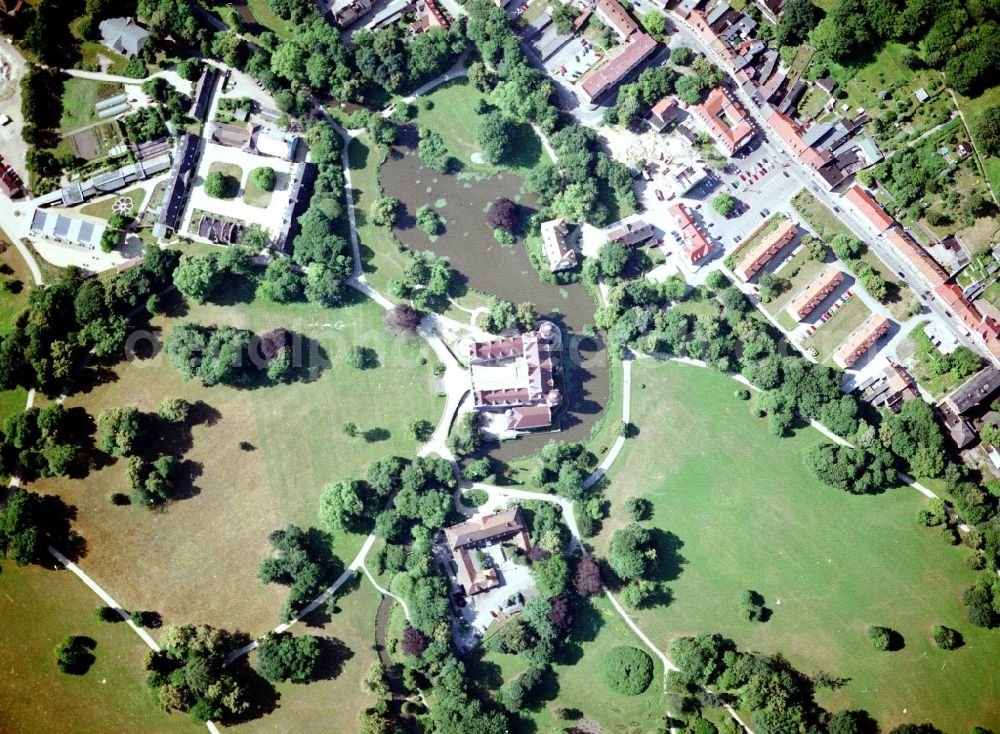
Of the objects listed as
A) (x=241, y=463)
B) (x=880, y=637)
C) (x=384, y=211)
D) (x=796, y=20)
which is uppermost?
(x=796, y=20)

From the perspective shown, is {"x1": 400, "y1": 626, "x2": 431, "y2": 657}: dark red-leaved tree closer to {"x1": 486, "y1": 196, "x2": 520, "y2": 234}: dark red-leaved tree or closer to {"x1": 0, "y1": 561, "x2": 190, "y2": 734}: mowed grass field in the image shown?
{"x1": 0, "y1": 561, "x2": 190, "y2": 734}: mowed grass field

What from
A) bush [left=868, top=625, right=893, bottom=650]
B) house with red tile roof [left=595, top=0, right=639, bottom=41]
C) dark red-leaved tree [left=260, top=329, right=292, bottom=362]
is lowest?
dark red-leaved tree [left=260, top=329, right=292, bottom=362]

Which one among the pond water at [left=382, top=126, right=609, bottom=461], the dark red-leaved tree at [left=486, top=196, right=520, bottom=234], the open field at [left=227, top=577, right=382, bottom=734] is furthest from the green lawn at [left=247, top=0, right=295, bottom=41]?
the open field at [left=227, top=577, right=382, bottom=734]

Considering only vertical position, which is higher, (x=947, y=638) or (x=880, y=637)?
(x=947, y=638)

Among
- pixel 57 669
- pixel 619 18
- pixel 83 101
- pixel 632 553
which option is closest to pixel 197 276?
pixel 83 101

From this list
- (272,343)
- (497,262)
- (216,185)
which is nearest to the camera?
(272,343)

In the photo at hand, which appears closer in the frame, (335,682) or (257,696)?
(257,696)

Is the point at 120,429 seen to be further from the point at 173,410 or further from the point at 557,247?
the point at 557,247

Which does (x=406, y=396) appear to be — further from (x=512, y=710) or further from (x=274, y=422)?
(x=512, y=710)
